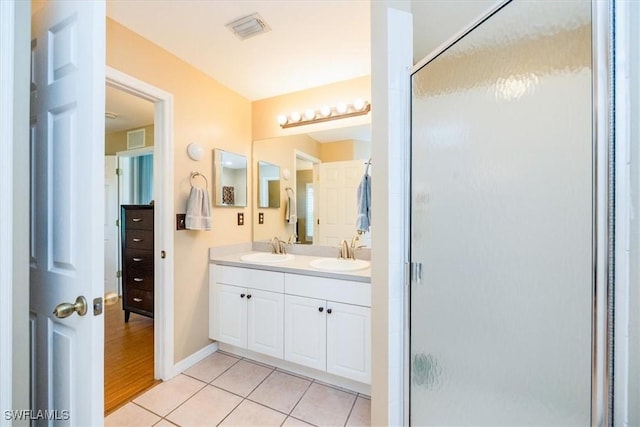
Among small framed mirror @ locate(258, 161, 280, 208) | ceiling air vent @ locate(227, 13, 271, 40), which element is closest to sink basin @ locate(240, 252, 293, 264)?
small framed mirror @ locate(258, 161, 280, 208)

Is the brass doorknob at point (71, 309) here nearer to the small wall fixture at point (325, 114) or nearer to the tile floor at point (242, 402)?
the tile floor at point (242, 402)

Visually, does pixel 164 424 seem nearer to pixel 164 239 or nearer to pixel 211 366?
pixel 211 366

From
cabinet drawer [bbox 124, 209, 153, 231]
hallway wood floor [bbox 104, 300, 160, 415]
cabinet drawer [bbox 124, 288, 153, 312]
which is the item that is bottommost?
hallway wood floor [bbox 104, 300, 160, 415]

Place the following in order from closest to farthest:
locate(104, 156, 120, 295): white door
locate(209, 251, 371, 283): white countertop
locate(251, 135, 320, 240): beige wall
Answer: locate(209, 251, 371, 283): white countertop, locate(251, 135, 320, 240): beige wall, locate(104, 156, 120, 295): white door

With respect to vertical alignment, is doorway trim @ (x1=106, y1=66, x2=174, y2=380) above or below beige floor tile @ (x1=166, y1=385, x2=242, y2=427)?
above

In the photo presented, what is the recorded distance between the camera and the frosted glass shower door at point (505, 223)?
26.1 inches

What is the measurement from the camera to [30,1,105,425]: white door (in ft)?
2.45

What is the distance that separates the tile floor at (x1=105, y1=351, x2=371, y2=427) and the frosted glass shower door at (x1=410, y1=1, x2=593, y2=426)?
2.04 feet

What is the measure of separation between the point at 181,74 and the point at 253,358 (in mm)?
2261

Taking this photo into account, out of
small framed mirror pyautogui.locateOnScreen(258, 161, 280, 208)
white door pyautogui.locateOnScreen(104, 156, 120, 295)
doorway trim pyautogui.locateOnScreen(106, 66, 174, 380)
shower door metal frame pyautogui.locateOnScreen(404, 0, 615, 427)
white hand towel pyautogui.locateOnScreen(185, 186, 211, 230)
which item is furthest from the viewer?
white door pyautogui.locateOnScreen(104, 156, 120, 295)

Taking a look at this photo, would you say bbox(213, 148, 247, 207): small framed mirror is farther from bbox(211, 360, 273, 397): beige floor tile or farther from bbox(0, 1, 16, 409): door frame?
bbox(0, 1, 16, 409): door frame

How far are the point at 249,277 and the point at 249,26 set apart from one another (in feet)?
5.55

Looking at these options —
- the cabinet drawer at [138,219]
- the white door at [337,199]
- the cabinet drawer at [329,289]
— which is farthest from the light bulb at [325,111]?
the cabinet drawer at [138,219]

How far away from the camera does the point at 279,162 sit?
2.58m
